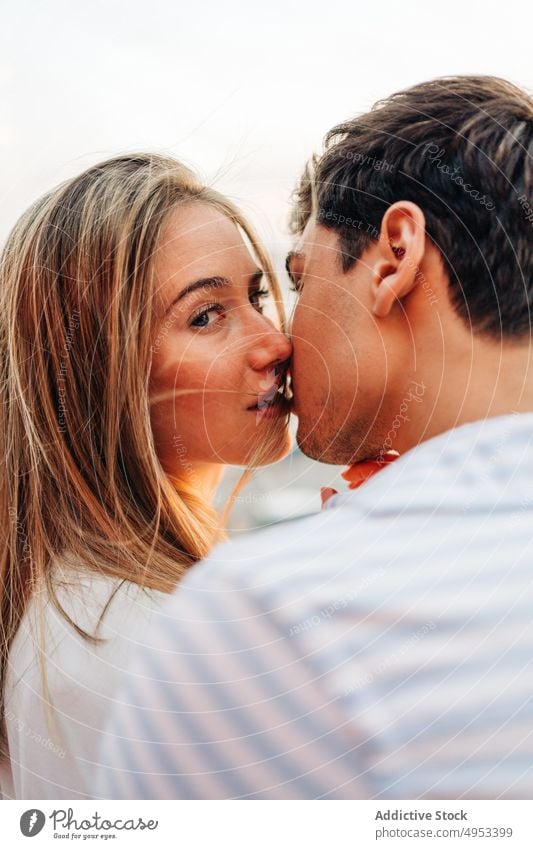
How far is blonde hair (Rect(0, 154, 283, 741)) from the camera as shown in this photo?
2.51 feet

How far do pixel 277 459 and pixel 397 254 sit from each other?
278mm

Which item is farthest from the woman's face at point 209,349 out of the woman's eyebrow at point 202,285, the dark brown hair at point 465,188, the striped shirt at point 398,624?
the striped shirt at point 398,624

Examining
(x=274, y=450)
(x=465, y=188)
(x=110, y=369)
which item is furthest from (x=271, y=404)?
(x=465, y=188)

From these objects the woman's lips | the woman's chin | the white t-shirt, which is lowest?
the white t-shirt

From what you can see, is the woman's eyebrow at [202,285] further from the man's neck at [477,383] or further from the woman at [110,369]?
the man's neck at [477,383]

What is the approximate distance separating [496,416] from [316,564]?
196 mm

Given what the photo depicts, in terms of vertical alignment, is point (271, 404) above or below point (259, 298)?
below

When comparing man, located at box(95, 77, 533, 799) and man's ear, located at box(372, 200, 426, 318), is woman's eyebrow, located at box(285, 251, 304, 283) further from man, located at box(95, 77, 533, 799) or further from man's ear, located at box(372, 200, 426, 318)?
man's ear, located at box(372, 200, 426, 318)

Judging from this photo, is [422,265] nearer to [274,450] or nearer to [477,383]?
[477,383]

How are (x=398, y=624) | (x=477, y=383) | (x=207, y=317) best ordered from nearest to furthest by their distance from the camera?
(x=398, y=624)
(x=477, y=383)
(x=207, y=317)

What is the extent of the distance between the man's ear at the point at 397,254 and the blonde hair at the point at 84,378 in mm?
175

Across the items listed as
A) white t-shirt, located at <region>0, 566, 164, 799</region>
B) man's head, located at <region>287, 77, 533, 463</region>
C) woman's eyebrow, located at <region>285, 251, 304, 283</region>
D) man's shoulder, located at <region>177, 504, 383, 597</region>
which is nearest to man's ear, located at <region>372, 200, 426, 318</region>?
man's head, located at <region>287, 77, 533, 463</region>

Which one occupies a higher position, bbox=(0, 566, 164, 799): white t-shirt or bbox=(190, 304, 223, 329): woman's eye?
bbox=(190, 304, 223, 329): woman's eye

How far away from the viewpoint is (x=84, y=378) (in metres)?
0.79
